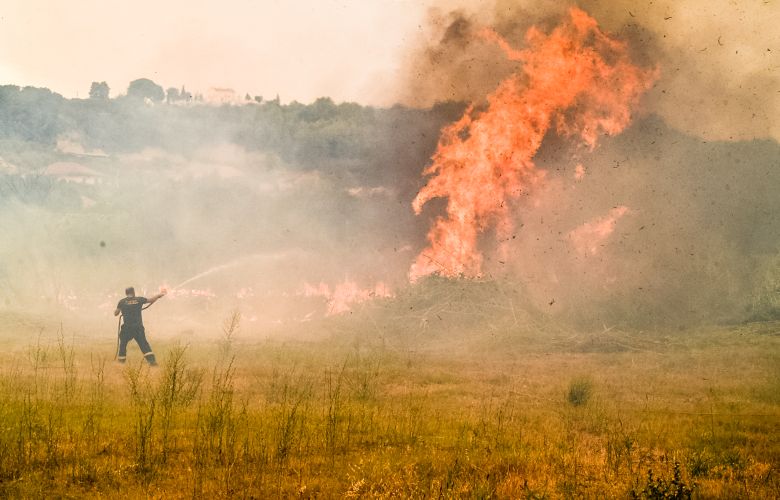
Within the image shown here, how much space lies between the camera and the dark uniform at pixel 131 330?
17.0 meters

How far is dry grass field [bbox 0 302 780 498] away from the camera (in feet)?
22.6

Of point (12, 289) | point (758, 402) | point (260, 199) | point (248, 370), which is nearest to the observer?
point (758, 402)

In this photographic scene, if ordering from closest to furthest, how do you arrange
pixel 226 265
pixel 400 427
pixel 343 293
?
1. pixel 400 427
2. pixel 343 293
3. pixel 226 265

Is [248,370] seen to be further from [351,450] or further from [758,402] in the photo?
[758,402]

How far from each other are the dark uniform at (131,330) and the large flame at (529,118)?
49.0 feet

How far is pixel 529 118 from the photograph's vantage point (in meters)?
27.4

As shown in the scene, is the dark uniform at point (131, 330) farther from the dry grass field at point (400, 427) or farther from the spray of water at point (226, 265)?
the spray of water at point (226, 265)

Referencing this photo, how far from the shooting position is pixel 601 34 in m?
27.2

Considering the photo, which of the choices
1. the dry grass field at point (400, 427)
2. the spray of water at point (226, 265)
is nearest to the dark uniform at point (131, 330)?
the dry grass field at point (400, 427)

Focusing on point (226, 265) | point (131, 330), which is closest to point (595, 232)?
point (131, 330)

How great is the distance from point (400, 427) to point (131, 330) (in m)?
11.1

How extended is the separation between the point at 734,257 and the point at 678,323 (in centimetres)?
588

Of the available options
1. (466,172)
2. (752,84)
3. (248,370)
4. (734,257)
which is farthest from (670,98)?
(248,370)

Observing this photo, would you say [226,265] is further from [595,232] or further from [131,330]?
[595,232]
